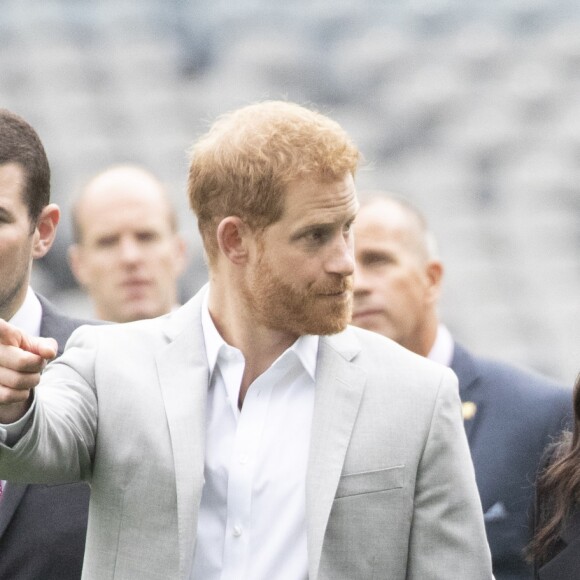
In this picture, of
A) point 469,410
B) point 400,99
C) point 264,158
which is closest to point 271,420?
point 264,158

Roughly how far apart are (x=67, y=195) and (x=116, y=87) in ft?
4.02

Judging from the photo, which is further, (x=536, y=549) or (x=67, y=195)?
(x=67, y=195)

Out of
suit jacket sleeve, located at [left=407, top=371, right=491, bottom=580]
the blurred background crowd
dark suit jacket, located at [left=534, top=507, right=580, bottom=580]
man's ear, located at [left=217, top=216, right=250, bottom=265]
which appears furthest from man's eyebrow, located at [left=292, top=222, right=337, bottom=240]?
the blurred background crowd

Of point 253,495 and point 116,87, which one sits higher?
point 116,87

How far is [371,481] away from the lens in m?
2.84

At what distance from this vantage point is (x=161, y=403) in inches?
113

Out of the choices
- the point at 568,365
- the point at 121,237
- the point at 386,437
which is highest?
the point at 121,237

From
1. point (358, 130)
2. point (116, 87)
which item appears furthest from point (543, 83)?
point (116, 87)

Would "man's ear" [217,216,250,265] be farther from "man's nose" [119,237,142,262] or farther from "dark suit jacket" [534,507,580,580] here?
"man's nose" [119,237,142,262]

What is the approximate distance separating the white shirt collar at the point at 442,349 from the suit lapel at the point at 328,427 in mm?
1816

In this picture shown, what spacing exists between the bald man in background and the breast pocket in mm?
2753

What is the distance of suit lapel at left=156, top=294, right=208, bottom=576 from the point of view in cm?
276

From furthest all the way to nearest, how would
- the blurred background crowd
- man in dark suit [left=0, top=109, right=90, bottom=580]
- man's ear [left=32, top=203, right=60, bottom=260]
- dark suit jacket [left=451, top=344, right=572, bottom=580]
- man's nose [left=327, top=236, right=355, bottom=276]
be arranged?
the blurred background crowd
dark suit jacket [left=451, top=344, right=572, bottom=580]
man's ear [left=32, top=203, right=60, bottom=260]
man in dark suit [left=0, top=109, right=90, bottom=580]
man's nose [left=327, top=236, right=355, bottom=276]

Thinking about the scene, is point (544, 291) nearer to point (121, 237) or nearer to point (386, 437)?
point (121, 237)
